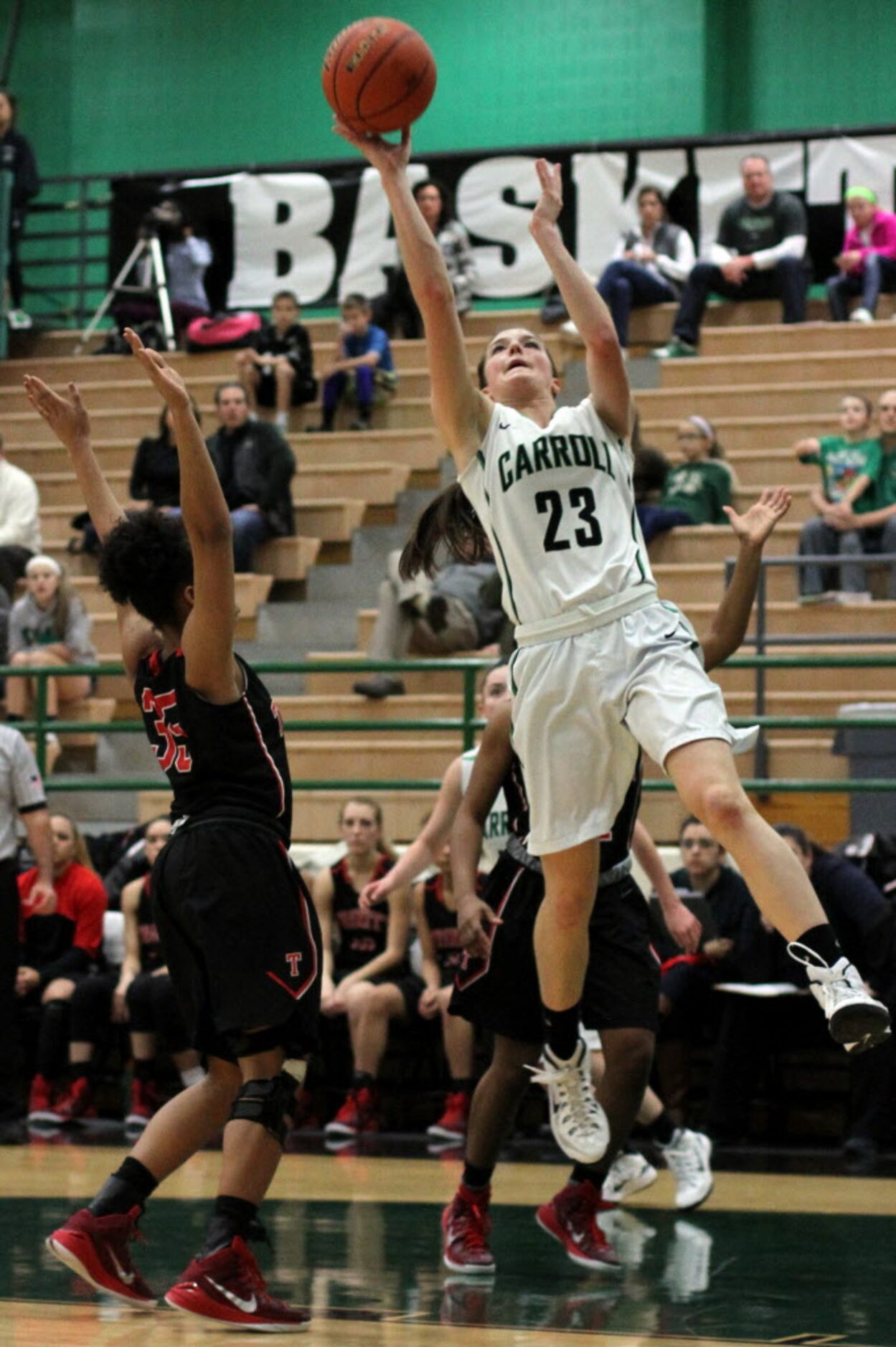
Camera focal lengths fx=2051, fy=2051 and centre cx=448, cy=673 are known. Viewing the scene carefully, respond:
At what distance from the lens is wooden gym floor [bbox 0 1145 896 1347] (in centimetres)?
437

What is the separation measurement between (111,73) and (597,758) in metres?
14.9

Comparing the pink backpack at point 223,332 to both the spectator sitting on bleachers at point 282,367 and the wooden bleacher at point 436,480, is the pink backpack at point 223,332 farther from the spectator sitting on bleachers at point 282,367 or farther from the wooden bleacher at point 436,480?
the spectator sitting on bleachers at point 282,367

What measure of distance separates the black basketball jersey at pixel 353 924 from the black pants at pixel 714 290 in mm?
5686

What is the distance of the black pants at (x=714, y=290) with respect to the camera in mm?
13227

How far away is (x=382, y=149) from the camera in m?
4.62

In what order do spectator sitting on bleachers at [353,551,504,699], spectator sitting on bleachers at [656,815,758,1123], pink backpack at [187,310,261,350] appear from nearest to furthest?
spectator sitting on bleachers at [656,815,758,1123], spectator sitting on bleachers at [353,551,504,699], pink backpack at [187,310,261,350]

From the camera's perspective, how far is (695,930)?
19.2 feet

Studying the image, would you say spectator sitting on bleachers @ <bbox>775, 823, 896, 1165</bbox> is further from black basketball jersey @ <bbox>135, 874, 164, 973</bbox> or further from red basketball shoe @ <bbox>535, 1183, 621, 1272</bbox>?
black basketball jersey @ <bbox>135, 874, 164, 973</bbox>

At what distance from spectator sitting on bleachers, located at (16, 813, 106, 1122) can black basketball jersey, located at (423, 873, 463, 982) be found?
152 cm

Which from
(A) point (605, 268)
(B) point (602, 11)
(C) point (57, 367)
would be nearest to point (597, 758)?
(A) point (605, 268)

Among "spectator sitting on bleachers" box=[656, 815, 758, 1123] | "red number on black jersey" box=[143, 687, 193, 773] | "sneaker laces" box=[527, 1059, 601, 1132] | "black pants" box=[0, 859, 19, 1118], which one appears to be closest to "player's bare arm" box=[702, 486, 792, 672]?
"sneaker laces" box=[527, 1059, 601, 1132]

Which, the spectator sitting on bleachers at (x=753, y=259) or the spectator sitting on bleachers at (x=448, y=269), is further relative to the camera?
the spectator sitting on bleachers at (x=448, y=269)

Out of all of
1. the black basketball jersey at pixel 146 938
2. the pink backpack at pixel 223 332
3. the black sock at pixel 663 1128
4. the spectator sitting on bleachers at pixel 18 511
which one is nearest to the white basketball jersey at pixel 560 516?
the black sock at pixel 663 1128

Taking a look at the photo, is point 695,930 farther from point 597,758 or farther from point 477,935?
point 597,758
